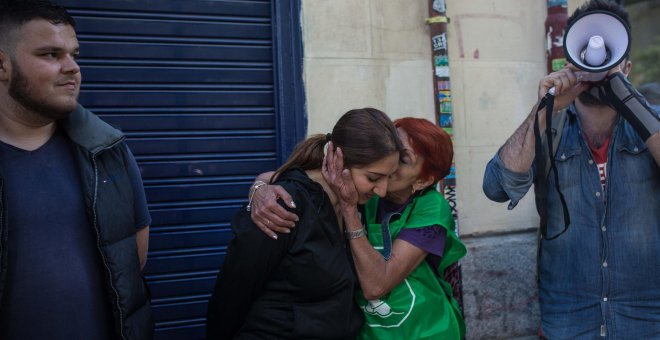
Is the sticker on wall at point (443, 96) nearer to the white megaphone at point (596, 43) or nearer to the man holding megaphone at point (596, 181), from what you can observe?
the man holding megaphone at point (596, 181)

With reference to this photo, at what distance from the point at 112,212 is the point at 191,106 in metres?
1.47

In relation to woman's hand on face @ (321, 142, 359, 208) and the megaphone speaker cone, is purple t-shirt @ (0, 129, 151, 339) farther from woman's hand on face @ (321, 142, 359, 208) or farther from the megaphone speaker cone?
the megaphone speaker cone

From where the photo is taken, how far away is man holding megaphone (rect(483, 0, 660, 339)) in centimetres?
251

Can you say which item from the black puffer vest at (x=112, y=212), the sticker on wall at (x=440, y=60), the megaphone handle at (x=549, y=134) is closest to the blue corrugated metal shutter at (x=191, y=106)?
the sticker on wall at (x=440, y=60)

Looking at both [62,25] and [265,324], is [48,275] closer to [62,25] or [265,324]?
[265,324]

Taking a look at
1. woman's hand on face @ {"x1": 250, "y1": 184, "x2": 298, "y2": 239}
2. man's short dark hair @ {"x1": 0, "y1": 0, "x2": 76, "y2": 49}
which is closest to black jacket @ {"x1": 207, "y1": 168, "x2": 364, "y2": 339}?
woman's hand on face @ {"x1": 250, "y1": 184, "x2": 298, "y2": 239}

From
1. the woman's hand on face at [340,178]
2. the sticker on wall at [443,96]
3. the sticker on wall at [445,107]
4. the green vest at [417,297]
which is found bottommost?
the green vest at [417,297]

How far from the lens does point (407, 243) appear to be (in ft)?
8.00

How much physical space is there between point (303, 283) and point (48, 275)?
3.00 feet

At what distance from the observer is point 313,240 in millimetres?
2227

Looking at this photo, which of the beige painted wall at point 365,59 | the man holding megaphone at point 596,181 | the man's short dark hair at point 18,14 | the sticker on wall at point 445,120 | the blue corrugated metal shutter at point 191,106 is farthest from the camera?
the sticker on wall at point 445,120

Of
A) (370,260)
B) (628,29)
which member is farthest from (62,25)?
(628,29)

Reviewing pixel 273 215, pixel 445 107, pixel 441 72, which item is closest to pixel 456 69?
pixel 441 72

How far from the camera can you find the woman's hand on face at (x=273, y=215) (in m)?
2.16
